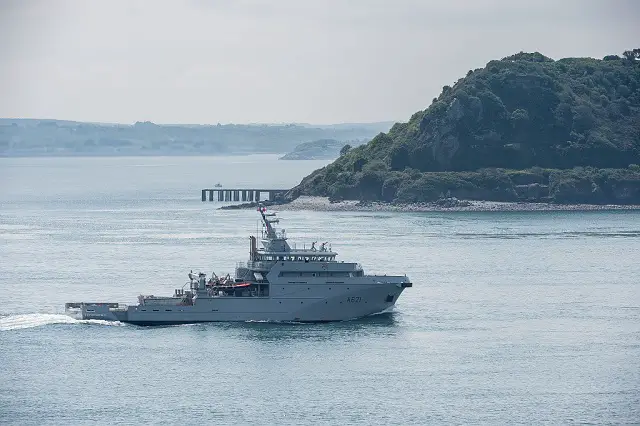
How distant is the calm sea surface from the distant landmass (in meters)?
61.0

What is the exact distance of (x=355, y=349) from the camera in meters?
65.1

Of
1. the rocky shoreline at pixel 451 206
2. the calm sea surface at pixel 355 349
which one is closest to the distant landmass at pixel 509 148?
the rocky shoreline at pixel 451 206

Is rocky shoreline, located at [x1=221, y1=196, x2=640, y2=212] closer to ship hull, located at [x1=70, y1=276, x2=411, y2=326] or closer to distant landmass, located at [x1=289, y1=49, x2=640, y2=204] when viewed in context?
distant landmass, located at [x1=289, y1=49, x2=640, y2=204]

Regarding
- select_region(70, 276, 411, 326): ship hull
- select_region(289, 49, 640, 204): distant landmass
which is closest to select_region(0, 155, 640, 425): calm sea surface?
select_region(70, 276, 411, 326): ship hull

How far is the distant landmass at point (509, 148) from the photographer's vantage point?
17162 centimetres

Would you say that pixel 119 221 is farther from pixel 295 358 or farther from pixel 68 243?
pixel 295 358

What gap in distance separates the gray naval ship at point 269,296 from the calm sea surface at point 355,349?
790 mm

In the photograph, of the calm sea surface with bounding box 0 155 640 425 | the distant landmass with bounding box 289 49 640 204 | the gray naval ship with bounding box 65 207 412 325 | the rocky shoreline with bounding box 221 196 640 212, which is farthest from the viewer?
the distant landmass with bounding box 289 49 640 204

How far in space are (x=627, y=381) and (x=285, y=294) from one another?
65.9ft

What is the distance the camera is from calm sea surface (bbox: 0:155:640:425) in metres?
54.6

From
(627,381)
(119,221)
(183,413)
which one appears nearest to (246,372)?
(183,413)

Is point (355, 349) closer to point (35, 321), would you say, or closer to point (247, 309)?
point (247, 309)

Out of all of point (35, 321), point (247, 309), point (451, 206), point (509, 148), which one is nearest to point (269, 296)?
point (247, 309)

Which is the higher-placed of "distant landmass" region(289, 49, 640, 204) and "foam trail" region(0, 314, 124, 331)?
"distant landmass" region(289, 49, 640, 204)
